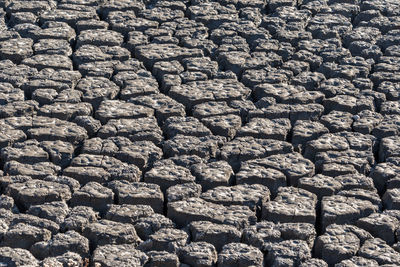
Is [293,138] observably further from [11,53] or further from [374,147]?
[11,53]

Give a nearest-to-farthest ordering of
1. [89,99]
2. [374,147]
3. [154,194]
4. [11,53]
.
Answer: [154,194] < [374,147] < [89,99] < [11,53]

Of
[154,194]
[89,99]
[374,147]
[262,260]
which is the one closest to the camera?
[262,260]

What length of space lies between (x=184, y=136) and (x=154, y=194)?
617 millimetres

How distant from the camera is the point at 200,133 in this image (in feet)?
17.2

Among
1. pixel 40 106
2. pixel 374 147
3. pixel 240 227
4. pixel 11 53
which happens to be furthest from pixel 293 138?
pixel 11 53

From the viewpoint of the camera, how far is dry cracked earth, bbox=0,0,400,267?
438cm

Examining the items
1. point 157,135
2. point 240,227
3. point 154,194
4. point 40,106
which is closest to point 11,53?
point 40,106

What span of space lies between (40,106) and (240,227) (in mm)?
1555

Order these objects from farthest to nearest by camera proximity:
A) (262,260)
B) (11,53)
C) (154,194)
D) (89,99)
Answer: (11,53), (89,99), (154,194), (262,260)

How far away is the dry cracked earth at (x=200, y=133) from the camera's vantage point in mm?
4379

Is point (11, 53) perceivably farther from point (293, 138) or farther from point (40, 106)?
point (293, 138)

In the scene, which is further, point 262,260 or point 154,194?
point 154,194

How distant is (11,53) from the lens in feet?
19.8

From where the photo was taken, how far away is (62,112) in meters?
5.38
